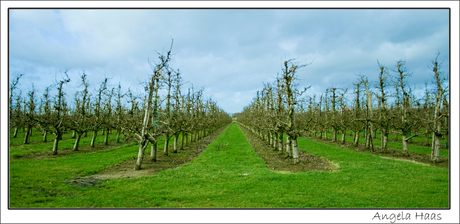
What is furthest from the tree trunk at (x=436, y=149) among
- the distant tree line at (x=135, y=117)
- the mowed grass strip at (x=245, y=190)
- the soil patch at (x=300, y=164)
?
the distant tree line at (x=135, y=117)

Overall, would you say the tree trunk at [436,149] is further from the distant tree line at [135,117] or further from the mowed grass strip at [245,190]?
the distant tree line at [135,117]

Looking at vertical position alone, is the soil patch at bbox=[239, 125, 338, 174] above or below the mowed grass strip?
below

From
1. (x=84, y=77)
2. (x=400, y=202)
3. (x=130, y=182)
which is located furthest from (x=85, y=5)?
(x=84, y=77)

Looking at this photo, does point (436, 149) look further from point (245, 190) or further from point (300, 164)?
point (245, 190)

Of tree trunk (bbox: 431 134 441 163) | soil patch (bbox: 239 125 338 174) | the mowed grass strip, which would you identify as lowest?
soil patch (bbox: 239 125 338 174)

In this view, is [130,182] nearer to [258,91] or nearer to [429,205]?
[429,205]

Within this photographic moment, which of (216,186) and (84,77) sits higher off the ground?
(84,77)

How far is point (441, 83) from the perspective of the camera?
14.0 metres

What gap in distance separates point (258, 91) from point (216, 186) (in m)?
28.5

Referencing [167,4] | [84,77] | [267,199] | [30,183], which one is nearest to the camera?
[167,4]

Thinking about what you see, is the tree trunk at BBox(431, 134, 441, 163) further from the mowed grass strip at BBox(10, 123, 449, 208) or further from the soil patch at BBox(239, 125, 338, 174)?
the soil patch at BBox(239, 125, 338, 174)

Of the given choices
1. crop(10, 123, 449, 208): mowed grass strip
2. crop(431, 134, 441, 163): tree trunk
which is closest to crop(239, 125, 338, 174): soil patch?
crop(10, 123, 449, 208): mowed grass strip

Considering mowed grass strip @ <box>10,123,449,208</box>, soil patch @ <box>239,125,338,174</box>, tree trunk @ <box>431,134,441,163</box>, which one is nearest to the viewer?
mowed grass strip @ <box>10,123,449,208</box>

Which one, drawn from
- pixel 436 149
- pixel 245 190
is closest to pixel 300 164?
pixel 245 190
